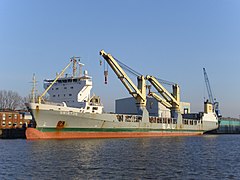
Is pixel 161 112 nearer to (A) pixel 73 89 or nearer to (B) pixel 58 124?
(A) pixel 73 89

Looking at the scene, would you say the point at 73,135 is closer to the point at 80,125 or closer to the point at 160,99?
the point at 80,125

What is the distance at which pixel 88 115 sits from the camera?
4747 cm

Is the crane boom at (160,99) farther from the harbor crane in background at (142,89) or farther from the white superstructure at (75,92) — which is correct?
the white superstructure at (75,92)

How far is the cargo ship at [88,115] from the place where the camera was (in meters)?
44.2

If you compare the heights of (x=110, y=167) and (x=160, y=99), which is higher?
(x=160, y=99)

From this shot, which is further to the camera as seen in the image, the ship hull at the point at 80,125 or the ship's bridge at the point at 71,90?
the ship's bridge at the point at 71,90

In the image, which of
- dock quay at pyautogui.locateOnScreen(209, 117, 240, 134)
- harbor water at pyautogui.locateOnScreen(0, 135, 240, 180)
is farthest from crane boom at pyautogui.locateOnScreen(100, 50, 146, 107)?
dock quay at pyautogui.locateOnScreen(209, 117, 240, 134)

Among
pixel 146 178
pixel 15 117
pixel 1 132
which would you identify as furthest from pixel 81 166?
pixel 15 117

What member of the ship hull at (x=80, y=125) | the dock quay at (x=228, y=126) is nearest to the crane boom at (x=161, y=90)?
the ship hull at (x=80, y=125)

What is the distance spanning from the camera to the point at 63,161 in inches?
948

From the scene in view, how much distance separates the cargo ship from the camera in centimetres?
4425

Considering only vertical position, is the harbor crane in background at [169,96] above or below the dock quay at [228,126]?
above

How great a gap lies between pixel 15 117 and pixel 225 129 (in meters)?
77.4

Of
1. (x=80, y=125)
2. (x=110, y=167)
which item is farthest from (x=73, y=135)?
(x=110, y=167)
